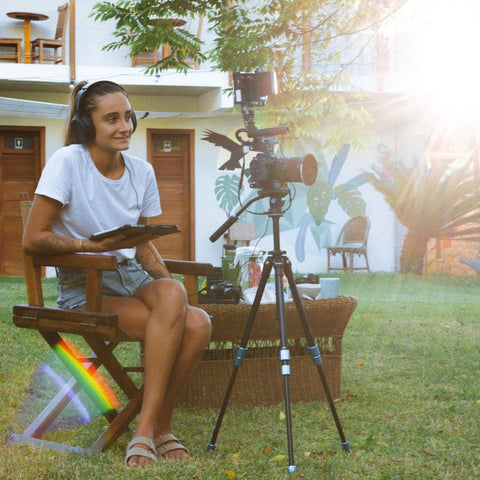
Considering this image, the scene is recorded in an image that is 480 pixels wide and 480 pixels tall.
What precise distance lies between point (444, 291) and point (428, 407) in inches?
269

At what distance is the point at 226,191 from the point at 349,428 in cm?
1012

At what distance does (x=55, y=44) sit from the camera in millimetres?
12312

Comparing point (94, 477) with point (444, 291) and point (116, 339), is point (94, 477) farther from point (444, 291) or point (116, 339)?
point (444, 291)

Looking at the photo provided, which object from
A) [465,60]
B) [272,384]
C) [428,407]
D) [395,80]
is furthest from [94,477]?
[465,60]

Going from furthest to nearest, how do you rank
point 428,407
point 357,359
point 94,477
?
point 357,359, point 428,407, point 94,477

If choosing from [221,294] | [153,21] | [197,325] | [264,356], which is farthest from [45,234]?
[153,21]

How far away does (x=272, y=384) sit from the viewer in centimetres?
393

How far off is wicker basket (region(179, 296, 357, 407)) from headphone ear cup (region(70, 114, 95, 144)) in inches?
40.9

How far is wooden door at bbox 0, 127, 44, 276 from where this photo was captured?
506 inches

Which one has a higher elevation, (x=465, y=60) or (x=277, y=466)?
(x=465, y=60)

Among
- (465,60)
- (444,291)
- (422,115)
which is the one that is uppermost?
(465,60)

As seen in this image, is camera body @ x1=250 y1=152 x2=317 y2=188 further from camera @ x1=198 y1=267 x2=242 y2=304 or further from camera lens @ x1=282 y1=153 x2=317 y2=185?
camera @ x1=198 y1=267 x2=242 y2=304

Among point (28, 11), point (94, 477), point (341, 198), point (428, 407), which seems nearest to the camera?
point (94, 477)

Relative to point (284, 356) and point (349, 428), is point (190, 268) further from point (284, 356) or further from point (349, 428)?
point (349, 428)
